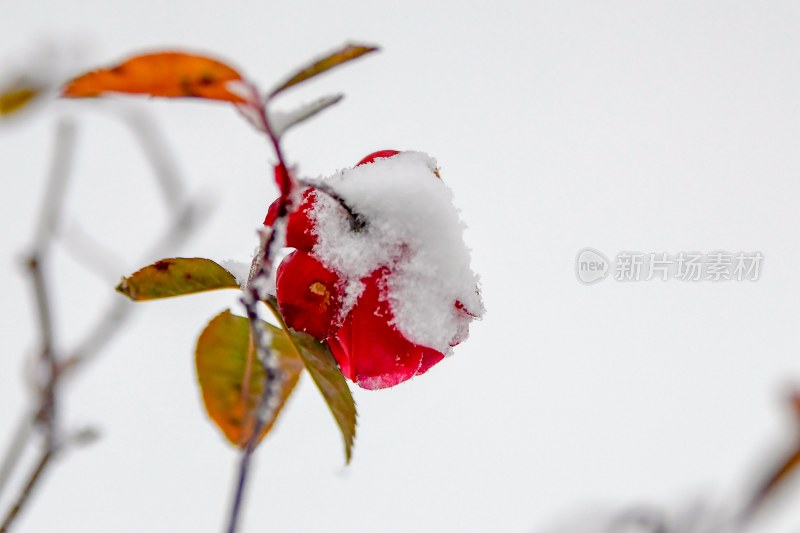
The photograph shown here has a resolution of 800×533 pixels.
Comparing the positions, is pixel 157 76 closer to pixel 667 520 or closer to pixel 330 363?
pixel 330 363

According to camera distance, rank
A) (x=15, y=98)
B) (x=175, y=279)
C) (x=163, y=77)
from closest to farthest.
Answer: (x=163, y=77) → (x=175, y=279) → (x=15, y=98)

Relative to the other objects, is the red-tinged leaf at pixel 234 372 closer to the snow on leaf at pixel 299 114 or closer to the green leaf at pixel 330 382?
the green leaf at pixel 330 382

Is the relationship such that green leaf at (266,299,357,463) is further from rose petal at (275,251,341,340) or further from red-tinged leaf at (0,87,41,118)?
red-tinged leaf at (0,87,41,118)

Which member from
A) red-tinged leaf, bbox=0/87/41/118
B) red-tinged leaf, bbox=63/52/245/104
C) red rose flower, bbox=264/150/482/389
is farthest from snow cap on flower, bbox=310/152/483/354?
red-tinged leaf, bbox=0/87/41/118

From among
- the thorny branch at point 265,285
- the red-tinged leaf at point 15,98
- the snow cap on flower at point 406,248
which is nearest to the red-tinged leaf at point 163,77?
the thorny branch at point 265,285

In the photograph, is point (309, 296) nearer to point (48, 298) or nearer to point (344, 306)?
point (344, 306)

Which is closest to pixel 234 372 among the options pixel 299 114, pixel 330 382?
pixel 330 382
